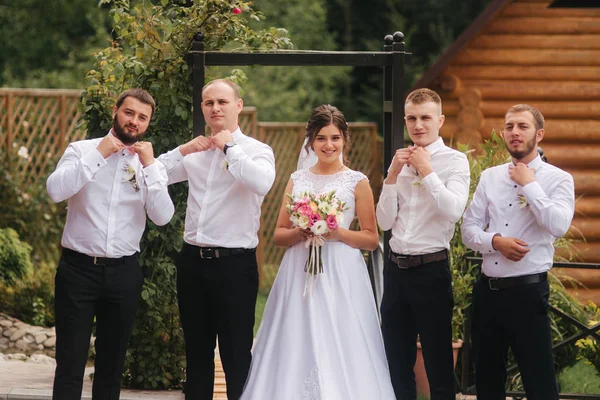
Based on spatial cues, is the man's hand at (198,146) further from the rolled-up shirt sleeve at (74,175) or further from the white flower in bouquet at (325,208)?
the white flower in bouquet at (325,208)

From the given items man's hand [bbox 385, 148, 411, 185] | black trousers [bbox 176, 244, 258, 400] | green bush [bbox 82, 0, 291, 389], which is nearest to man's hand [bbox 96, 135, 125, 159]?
black trousers [bbox 176, 244, 258, 400]

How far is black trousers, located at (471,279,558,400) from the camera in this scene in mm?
5031

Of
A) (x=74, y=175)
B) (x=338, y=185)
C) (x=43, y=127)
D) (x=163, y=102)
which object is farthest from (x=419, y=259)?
(x=43, y=127)

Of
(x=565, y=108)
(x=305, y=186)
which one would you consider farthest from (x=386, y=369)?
(x=565, y=108)

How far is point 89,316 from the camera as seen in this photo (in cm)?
511

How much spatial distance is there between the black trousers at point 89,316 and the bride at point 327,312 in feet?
2.54

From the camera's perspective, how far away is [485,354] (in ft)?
16.9

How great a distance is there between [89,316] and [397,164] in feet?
5.93

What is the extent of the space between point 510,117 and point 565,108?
5711mm

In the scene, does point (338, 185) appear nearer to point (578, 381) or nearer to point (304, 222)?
point (304, 222)

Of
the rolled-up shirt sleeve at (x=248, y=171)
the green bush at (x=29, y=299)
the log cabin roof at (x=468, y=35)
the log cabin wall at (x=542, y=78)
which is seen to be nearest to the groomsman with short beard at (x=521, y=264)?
the rolled-up shirt sleeve at (x=248, y=171)

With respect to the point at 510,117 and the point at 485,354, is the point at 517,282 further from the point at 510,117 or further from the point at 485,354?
the point at 510,117

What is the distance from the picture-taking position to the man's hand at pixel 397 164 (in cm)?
525

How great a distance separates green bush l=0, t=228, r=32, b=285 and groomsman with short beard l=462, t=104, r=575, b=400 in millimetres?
5206
